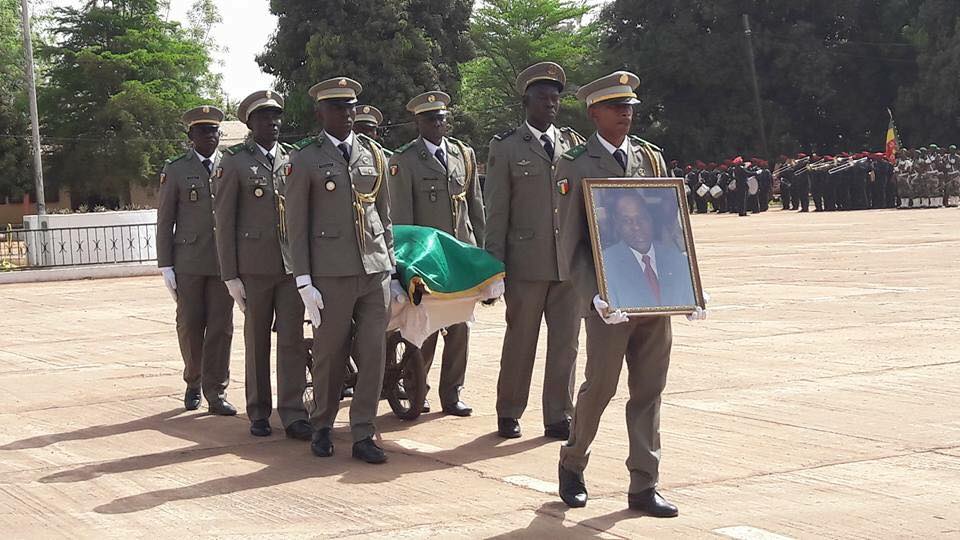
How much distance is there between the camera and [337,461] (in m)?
7.98

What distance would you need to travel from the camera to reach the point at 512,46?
73875mm

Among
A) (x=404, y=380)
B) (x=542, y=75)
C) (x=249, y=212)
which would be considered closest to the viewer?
(x=542, y=75)

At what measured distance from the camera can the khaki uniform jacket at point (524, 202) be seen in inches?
334

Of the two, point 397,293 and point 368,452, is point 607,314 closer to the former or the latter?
point 368,452

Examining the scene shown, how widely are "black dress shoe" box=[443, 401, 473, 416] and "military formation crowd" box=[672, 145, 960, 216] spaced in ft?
112

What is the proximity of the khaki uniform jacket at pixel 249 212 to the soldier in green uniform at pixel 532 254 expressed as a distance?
1554 millimetres

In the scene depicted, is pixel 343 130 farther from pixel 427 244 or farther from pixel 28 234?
pixel 28 234

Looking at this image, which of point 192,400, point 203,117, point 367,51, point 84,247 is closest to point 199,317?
point 192,400

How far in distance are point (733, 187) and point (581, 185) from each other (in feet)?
135

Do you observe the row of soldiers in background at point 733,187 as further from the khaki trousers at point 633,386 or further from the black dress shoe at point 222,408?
the khaki trousers at point 633,386

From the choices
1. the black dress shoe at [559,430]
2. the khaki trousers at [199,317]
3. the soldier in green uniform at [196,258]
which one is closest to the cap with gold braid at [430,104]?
the soldier in green uniform at [196,258]

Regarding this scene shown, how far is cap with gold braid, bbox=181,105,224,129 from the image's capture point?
10.4 meters

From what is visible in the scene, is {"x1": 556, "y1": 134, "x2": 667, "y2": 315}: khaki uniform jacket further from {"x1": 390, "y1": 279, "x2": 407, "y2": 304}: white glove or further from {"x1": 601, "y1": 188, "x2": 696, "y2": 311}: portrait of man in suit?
{"x1": 390, "y1": 279, "x2": 407, "y2": 304}: white glove

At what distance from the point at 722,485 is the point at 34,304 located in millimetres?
16135
